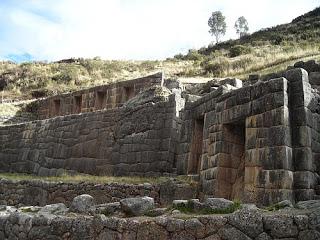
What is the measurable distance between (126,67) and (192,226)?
120 ft

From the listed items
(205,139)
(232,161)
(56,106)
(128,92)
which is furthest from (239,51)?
(232,161)

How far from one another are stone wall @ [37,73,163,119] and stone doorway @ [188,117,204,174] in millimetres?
9429

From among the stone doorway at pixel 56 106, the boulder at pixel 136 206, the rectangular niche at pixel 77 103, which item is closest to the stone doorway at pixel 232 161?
the boulder at pixel 136 206

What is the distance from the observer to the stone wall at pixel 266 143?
25.5 ft

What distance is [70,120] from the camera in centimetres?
1691

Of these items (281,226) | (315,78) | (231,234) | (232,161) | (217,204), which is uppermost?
(315,78)

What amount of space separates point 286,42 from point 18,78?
70.8ft

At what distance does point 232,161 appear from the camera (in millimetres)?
9414

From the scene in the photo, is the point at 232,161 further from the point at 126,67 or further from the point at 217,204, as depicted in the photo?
the point at 126,67

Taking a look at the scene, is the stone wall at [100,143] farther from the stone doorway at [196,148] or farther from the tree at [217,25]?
the tree at [217,25]

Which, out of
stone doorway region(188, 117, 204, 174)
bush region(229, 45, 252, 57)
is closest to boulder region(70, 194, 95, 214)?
stone doorway region(188, 117, 204, 174)

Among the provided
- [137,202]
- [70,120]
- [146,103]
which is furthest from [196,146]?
[70,120]

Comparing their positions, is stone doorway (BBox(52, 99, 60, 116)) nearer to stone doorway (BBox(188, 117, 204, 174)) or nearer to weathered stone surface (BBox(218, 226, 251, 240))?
Answer: stone doorway (BBox(188, 117, 204, 174))

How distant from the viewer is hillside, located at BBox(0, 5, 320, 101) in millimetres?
34500
